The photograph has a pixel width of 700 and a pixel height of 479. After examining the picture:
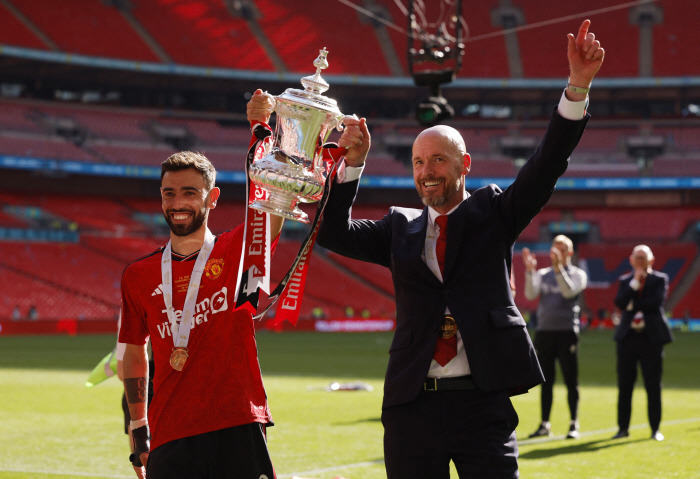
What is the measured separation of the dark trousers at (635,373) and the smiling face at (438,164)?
6137mm

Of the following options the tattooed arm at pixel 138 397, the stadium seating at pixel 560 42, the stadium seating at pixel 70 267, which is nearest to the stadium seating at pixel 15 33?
the stadium seating at pixel 70 267

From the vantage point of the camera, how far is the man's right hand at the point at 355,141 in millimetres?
3064

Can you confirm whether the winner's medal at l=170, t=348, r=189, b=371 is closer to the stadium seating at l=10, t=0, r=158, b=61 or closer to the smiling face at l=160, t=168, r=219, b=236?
the smiling face at l=160, t=168, r=219, b=236

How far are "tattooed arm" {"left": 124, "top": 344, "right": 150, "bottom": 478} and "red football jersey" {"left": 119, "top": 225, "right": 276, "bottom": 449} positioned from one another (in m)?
0.21

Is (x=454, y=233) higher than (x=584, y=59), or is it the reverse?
(x=584, y=59)

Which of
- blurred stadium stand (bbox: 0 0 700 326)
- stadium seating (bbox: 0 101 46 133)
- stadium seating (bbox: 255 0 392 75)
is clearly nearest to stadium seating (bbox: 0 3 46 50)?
blurred stadium stand (bbox: 0 0 700 326)

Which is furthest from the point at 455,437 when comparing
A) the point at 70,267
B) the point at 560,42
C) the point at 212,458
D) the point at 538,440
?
the point at 560,42

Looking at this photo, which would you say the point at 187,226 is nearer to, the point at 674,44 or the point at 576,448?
the point at 576,448

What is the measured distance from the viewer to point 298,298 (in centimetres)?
312

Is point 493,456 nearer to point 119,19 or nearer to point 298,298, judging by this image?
point 298,298

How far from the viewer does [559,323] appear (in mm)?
8766

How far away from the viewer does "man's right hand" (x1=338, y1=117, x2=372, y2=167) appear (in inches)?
121

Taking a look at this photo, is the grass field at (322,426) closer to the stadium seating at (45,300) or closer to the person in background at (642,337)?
the person in background at (642,337)

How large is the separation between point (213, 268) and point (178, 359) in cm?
43
